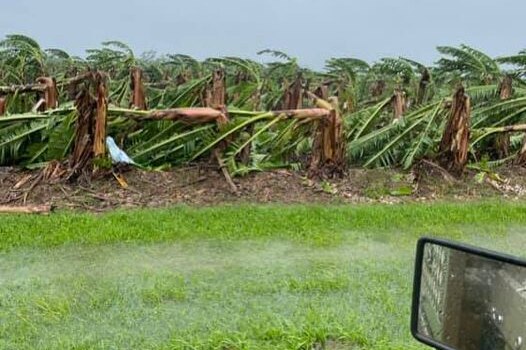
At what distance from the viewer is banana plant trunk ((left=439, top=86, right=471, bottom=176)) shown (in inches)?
263

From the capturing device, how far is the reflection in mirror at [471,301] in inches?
51.8

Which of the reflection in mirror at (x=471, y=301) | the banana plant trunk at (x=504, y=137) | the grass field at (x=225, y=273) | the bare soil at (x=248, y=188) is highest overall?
the banana plant trunk at (x=504, y=137)

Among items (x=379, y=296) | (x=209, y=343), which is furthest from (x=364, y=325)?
(x=209, y=343)

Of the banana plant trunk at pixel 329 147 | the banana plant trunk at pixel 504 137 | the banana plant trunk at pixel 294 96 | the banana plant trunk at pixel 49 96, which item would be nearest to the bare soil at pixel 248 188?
the banana plant trunk at pixel 329 147

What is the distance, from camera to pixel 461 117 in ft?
22.0

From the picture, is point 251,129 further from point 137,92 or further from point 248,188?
point 137,92

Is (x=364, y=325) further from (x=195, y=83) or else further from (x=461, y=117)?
(x=195, y=83)

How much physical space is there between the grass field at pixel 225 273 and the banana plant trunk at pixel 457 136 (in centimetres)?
81

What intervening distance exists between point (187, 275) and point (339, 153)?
3.00 meters

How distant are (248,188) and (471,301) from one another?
4932 mm

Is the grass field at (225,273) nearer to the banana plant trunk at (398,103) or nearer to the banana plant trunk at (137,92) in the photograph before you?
the banana plant trunk at (398,103)

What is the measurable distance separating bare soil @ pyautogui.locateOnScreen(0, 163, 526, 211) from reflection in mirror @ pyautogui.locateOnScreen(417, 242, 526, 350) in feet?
15.0

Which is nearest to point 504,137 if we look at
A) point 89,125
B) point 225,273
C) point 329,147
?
point 329,147

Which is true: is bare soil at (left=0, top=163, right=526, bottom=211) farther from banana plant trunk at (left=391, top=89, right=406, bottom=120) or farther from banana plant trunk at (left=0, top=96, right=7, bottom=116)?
banana plant trunk at (left=391, top=89, right=406, bottom=120)
